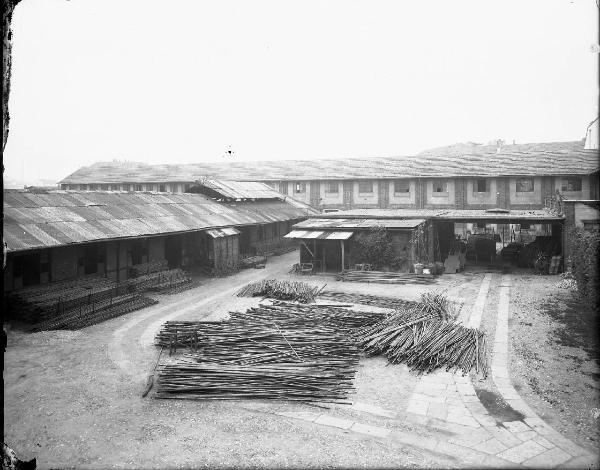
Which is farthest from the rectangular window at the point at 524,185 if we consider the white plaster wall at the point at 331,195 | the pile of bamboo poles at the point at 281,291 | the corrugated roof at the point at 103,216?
the pile of bamboo poles at the point at 281,291

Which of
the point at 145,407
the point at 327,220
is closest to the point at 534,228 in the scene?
the point at 327,220

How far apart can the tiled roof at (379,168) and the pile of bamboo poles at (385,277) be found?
57.6ft

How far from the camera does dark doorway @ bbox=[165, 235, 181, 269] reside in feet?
77.3

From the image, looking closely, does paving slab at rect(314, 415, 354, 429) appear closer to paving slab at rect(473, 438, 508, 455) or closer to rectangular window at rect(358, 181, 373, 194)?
paving slab at rect(473, 438, 508, 455)

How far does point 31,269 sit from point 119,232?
361cm

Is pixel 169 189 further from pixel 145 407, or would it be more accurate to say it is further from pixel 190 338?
pixel 145 407

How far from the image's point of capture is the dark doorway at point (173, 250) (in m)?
23.5

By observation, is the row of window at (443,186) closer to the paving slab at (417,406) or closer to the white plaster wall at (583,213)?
the white plaster wall at (583,213)

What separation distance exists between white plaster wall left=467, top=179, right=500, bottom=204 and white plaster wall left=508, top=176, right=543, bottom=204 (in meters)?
1.23

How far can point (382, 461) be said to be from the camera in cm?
709

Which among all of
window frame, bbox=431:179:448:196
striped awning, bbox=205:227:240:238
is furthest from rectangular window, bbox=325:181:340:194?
striped awning, bbox=205:227:240:238

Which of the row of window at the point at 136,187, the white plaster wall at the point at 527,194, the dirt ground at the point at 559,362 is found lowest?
the dirt ground at the point at 559,362

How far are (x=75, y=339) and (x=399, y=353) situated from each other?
989 centimetres

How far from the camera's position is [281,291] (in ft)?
60.8
